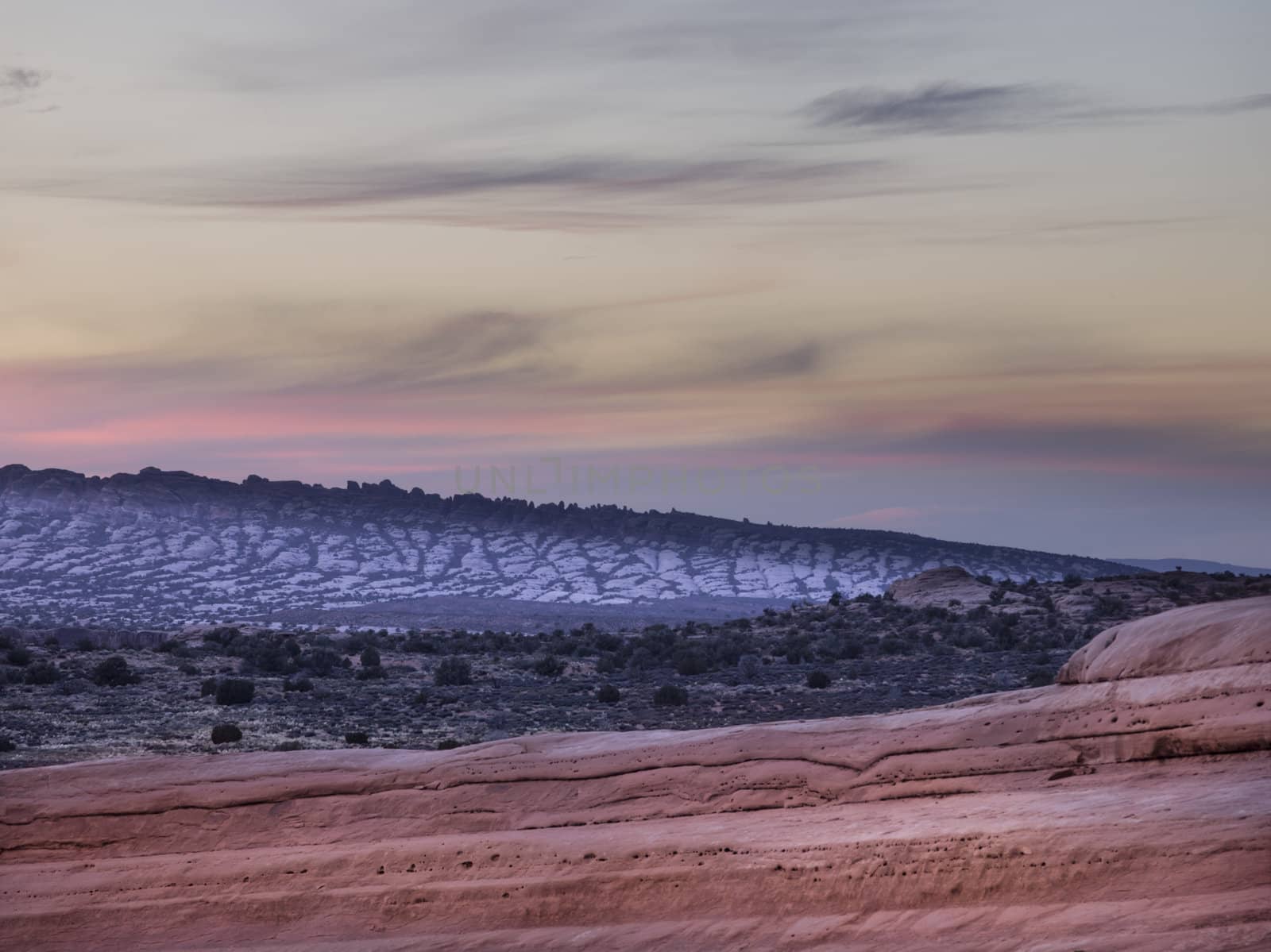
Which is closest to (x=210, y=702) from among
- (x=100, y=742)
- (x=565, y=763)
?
(x=100, y=742)

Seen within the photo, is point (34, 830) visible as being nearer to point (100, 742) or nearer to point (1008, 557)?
point (100, 742)

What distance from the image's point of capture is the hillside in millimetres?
141375

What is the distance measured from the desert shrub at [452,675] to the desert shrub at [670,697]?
29.5 feet

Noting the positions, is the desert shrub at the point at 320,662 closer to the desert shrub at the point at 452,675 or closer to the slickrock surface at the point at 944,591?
the desert shrub at the point at 452,675

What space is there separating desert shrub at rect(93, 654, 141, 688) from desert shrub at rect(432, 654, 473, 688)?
9.94 metres

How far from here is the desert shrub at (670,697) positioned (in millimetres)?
39312

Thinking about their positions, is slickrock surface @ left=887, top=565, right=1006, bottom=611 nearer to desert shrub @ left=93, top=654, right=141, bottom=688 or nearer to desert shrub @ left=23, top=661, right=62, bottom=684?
desert shrub @ left=93, top=654, right=141, bottom=688

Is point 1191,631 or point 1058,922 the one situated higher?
point 1191,631

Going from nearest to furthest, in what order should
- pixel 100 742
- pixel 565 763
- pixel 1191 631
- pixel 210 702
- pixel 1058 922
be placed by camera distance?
pixel 1058 922, pixel 1191 631, pixel 565 763, pixel 100 742, pixel 210 702

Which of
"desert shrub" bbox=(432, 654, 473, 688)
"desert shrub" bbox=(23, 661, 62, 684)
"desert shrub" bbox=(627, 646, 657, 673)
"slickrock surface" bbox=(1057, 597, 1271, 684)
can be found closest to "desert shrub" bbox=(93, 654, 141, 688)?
"desert shrub" bbox=(23, 661, 62, 684)

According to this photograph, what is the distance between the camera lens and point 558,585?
500 ft

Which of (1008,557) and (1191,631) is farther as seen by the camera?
(1008,557)

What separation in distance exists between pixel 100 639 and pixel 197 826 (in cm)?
5458

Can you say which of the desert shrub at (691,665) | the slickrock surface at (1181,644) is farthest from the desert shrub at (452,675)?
the slickrock surface at (1181,644)
